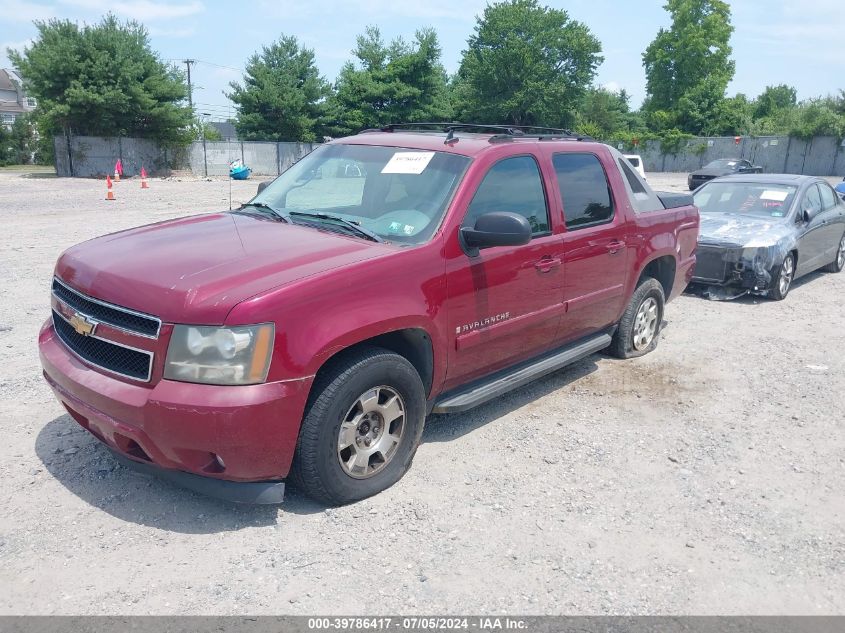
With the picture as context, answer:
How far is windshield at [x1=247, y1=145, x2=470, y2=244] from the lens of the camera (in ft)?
13.5

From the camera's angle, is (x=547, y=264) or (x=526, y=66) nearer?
(x=547, y=264)

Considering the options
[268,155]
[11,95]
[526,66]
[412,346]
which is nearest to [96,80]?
[268,155]

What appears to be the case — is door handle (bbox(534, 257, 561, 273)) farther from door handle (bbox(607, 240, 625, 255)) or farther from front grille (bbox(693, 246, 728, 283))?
front grille (bbox(693, 246, 728, 283))

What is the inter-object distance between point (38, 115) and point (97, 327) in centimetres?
4143

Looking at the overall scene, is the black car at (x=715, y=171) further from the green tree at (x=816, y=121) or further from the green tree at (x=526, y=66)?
the green tree at (x=526, y=66)

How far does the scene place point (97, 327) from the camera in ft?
11.2

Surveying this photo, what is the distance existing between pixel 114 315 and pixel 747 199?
9.18 meters

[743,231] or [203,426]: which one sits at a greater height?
[743,231]

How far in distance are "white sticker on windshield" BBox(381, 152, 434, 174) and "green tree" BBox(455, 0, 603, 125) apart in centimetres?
6210

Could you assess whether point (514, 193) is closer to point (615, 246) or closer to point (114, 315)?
point (615, 246)

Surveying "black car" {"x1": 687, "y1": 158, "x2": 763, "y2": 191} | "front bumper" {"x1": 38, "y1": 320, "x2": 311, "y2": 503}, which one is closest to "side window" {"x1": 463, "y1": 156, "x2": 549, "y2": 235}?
"front bumper" {"x1": 38, "y1": 320, "x2": 311, "y2": 503}

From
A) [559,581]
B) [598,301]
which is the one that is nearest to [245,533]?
[559,581]

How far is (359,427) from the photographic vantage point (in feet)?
12.1

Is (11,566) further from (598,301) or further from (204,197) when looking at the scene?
(204,197)
